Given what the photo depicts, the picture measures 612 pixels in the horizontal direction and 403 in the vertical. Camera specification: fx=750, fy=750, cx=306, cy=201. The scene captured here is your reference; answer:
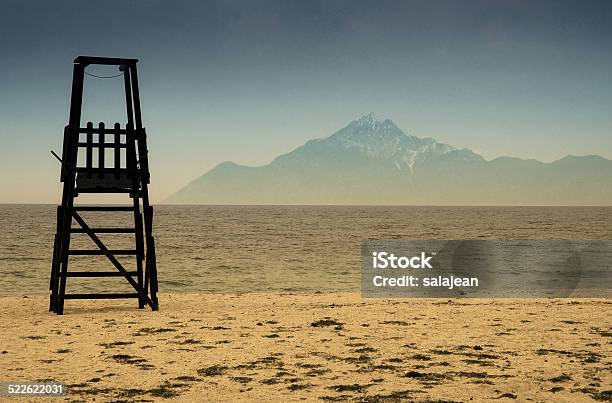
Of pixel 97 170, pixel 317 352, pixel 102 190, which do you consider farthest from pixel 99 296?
pixel 317 352

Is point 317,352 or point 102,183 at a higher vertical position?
point 102,183

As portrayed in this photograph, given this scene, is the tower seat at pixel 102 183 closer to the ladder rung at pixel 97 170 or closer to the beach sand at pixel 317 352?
the ladder rung at pixel 97 170

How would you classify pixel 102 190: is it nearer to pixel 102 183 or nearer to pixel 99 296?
pixel 102 183

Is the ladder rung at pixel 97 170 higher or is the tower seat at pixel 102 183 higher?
the ladder rung at pixel 97 170

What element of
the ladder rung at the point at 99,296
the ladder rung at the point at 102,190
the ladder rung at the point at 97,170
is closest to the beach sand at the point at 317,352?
the ladder rung at the point at 99,296

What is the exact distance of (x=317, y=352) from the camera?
1236 cm

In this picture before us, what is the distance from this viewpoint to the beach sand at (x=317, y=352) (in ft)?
32.3

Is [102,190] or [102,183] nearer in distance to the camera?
[102,183]

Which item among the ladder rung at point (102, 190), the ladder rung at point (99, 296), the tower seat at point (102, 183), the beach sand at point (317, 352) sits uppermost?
the tower seat at point (102, 183)

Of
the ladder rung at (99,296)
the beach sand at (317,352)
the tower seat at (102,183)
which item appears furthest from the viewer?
the ladder rung at (99,296)

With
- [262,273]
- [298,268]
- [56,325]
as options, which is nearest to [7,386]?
[56,325]

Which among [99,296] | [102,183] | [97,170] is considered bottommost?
[99,296]

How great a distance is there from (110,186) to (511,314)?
963cm

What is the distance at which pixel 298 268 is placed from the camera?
4044 centimetres
